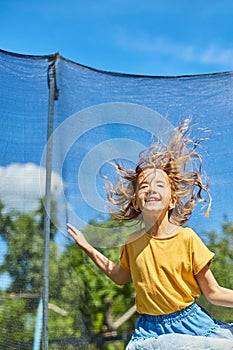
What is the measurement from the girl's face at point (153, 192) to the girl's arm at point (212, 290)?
0.23 metres

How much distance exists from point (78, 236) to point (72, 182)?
1.21 feet

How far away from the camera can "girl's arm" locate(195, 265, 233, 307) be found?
1.98 meters

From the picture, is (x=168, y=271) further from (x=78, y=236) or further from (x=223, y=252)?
(x=223, y=252)

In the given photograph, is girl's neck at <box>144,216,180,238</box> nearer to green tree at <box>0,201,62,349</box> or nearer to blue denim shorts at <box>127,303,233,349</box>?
blue denim shorts at <box>127,303,233,349</box>

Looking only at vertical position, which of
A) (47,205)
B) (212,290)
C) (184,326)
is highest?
(47,205)

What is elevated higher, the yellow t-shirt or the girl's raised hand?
the girl's raised hand

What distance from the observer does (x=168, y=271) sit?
1972 mm

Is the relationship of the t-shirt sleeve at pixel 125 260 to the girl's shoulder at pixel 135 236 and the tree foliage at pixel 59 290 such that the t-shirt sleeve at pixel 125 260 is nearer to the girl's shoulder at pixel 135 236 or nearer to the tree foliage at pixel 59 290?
the girl's shoulder at pixel 135 236

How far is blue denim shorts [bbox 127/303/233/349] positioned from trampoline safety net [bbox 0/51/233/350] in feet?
1.47

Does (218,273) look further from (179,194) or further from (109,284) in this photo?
(179,194)

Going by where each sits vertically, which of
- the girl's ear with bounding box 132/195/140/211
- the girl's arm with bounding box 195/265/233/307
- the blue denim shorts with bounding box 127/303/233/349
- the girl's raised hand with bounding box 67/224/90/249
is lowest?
the blue denim shorts with bounding box 127/303/233/349

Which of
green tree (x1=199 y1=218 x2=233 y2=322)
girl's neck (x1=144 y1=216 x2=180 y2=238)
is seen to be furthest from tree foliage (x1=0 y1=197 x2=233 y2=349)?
girl's neck (x1=144 y1=216 x2=180 y2=238)

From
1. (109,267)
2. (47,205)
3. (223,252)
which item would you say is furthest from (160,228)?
(223,252)

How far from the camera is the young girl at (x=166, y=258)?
6.27ft
